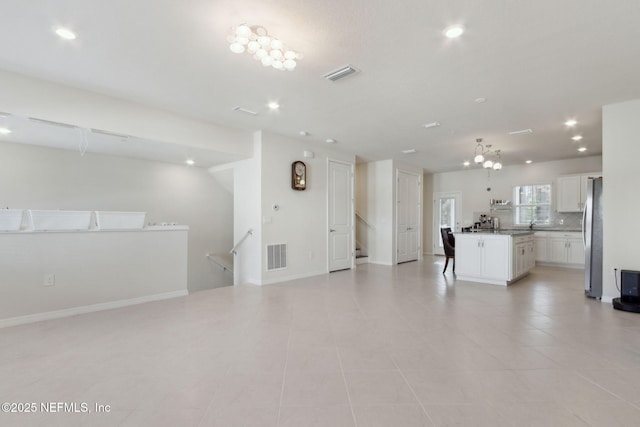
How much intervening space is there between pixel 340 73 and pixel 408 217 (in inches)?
228

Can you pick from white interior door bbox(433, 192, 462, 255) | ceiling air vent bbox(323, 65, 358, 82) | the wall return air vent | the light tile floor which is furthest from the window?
ceiling air vent bbox(323, 65, 358, 82)

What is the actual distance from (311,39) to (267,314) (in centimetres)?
299

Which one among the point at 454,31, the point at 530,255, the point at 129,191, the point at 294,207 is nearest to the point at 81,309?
the point at 129,191

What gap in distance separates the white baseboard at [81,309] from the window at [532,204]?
8762mm

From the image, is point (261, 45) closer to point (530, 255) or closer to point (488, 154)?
point (488, 154)

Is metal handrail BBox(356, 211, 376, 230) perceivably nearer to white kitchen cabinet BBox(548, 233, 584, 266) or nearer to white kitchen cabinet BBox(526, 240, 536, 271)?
white kitchen cabinet BBox(526, 240, 536, 271)

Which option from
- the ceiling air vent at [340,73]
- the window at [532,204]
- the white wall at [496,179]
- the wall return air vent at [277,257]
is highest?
the ceiling air vent at [340,73]

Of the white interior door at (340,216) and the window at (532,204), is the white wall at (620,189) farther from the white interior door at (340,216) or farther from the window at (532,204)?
the window at (532,204)

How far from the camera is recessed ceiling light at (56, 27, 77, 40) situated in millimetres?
2471

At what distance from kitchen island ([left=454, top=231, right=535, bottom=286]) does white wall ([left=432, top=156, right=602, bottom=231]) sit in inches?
127

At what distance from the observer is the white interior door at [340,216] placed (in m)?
6.56

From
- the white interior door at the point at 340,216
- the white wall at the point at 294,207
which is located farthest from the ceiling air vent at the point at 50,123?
the white interior door at the point at 340,216

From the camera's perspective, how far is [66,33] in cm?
251

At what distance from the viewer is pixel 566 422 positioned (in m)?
1.70
